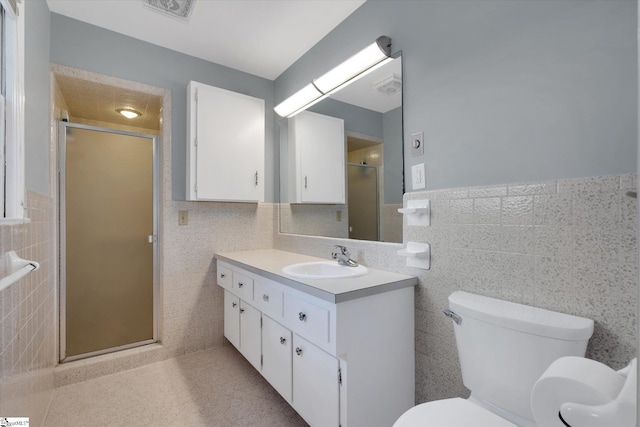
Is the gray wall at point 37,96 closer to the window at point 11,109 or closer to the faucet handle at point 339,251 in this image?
the window at point 11,109

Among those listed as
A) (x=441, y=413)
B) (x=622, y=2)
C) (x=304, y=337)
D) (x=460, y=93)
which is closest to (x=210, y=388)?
(x=304, y=337)

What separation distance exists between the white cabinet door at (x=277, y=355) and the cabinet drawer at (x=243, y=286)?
0.20 meters

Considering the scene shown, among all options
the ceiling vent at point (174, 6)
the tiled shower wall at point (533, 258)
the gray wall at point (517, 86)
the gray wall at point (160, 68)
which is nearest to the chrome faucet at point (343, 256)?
the tiled shower wall at point (533, 258)

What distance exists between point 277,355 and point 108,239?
1.74 meters

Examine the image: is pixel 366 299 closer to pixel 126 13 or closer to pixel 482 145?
pixel 482 145

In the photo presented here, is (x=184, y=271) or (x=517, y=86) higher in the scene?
(x=517, y=86)

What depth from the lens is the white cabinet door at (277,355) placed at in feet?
4.89

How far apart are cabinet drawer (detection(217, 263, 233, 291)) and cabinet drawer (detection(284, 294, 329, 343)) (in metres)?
0.83

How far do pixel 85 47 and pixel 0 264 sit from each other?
1720mm

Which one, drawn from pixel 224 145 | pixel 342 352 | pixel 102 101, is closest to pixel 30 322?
pixel 342 352

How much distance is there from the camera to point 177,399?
1.73 meters

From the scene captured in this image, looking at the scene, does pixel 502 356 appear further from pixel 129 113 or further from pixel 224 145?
pixel 129 113

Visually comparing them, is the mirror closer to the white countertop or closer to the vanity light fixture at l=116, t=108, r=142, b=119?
the white countertop

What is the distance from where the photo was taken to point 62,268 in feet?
6.74
